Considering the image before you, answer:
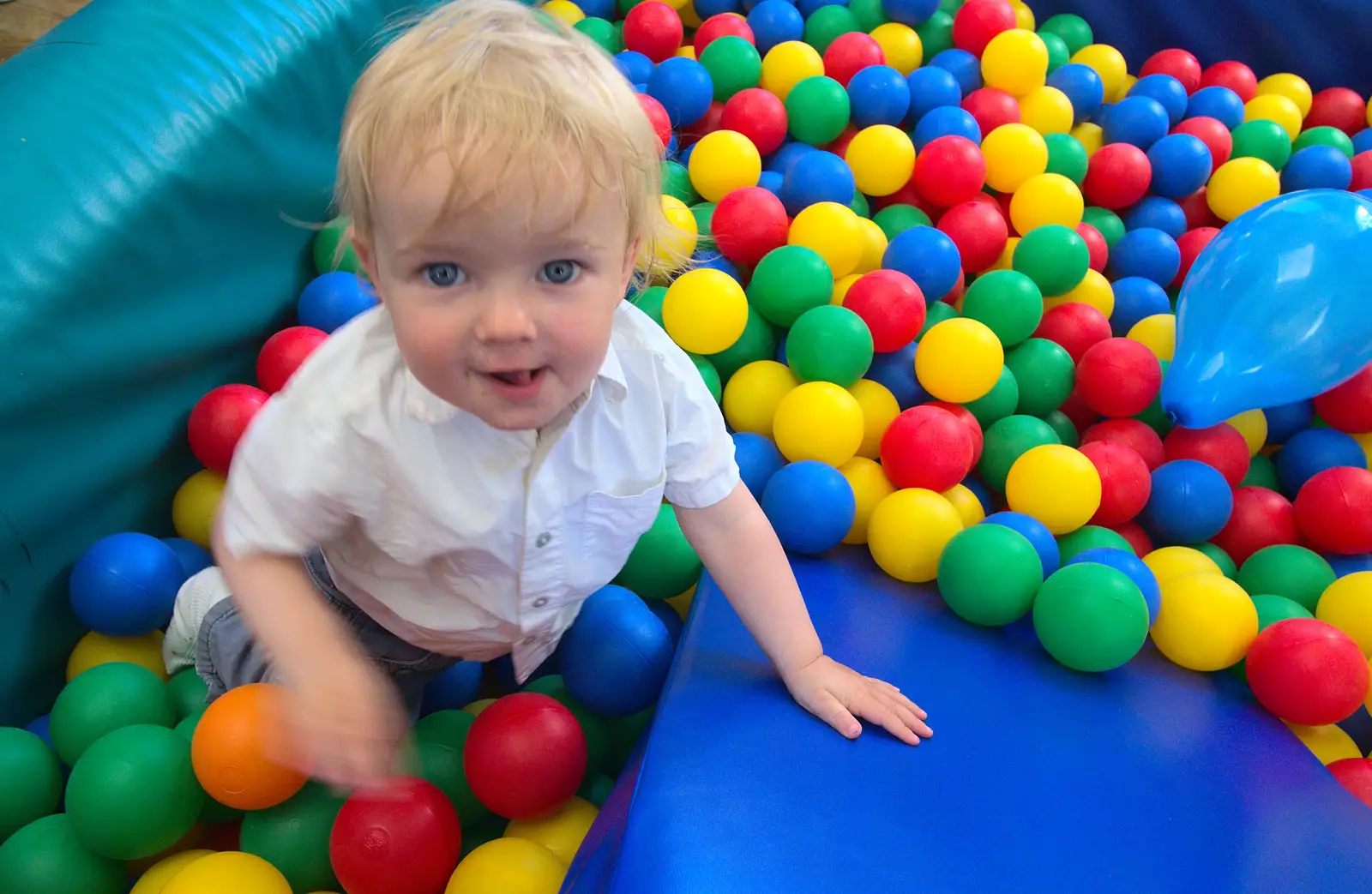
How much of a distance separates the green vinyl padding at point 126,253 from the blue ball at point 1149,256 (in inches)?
48.1

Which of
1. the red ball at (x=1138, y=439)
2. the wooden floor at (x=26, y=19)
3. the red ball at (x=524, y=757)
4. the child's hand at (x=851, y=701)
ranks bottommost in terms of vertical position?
the wooden floor at (x=26, y=19)

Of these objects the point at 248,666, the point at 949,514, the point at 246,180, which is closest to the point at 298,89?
the point at 246,180

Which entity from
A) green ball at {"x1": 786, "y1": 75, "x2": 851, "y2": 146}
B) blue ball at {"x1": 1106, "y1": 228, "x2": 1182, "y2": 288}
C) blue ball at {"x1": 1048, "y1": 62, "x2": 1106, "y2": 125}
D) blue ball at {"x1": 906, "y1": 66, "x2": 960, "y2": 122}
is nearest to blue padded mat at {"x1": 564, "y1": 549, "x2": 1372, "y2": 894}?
blue ball at {"x1": 1106, "y1": 228, "x2": 1182, "y2": 288}

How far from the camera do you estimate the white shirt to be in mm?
700

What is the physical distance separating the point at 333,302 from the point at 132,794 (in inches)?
26.1

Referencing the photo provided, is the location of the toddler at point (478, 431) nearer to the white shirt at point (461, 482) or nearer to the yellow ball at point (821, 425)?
the white shirt at point (461, 482)

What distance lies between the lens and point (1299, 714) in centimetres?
93

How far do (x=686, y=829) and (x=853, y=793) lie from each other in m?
0.14

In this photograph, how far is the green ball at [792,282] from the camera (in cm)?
130

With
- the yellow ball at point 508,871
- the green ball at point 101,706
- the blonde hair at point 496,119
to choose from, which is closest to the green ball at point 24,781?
the green ball at point 101,706

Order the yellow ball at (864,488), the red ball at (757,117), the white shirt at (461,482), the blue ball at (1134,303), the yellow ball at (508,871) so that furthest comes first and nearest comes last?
1. the red ball at (757,117)
2. the blue ball at (1134,303)
3. the yellow ball at (864,488)
4. the yellow ball at (508,871)
5. the white shirt at (461,482)

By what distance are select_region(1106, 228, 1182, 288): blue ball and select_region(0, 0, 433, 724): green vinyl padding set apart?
4.01ft

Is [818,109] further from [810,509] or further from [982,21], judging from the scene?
[810,509]

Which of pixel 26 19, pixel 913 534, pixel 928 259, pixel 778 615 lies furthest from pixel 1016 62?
pixel 26 19
